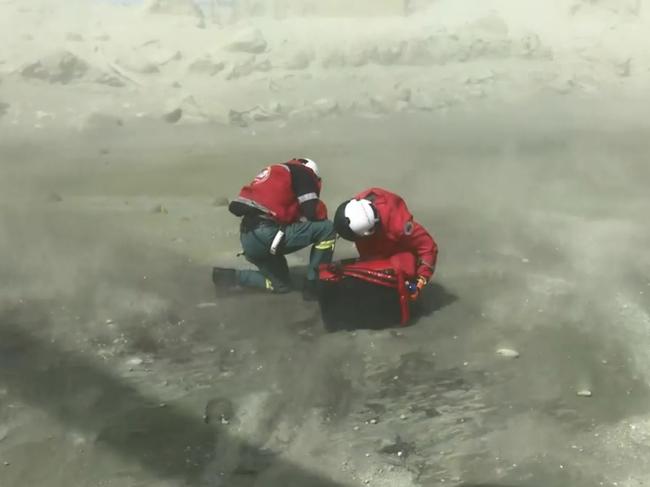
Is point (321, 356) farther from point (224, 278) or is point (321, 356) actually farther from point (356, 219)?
point (224, 278)

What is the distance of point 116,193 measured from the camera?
699 centimetres

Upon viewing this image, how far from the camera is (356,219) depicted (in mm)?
3789

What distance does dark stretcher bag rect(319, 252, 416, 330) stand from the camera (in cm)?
380

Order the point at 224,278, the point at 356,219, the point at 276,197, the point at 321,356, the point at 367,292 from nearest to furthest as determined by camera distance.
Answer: the point at 321,356 → the point at 356,219 → the point at 367,292 → the point at 276,197 → the point at 224,278

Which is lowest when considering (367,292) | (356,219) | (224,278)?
(224,278)

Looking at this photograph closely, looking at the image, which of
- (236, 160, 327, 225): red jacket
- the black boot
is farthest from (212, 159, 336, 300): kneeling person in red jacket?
the black boot

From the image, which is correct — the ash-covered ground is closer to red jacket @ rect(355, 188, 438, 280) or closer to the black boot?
the black boot

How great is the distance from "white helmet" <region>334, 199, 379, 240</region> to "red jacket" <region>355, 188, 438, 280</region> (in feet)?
0.27

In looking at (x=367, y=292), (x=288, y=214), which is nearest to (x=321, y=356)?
(x=367, y=292)

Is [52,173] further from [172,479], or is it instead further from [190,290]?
[172,479]

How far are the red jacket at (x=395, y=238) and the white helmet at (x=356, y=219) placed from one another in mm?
83

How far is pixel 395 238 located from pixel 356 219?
10.0 inches

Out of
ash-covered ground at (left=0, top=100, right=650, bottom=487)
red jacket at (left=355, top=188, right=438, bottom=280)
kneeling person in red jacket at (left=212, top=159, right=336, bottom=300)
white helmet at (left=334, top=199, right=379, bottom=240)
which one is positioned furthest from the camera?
kneeling person in red jacket at (left=212, top=159, right=336, bottom=300)

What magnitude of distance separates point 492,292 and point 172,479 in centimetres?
230
